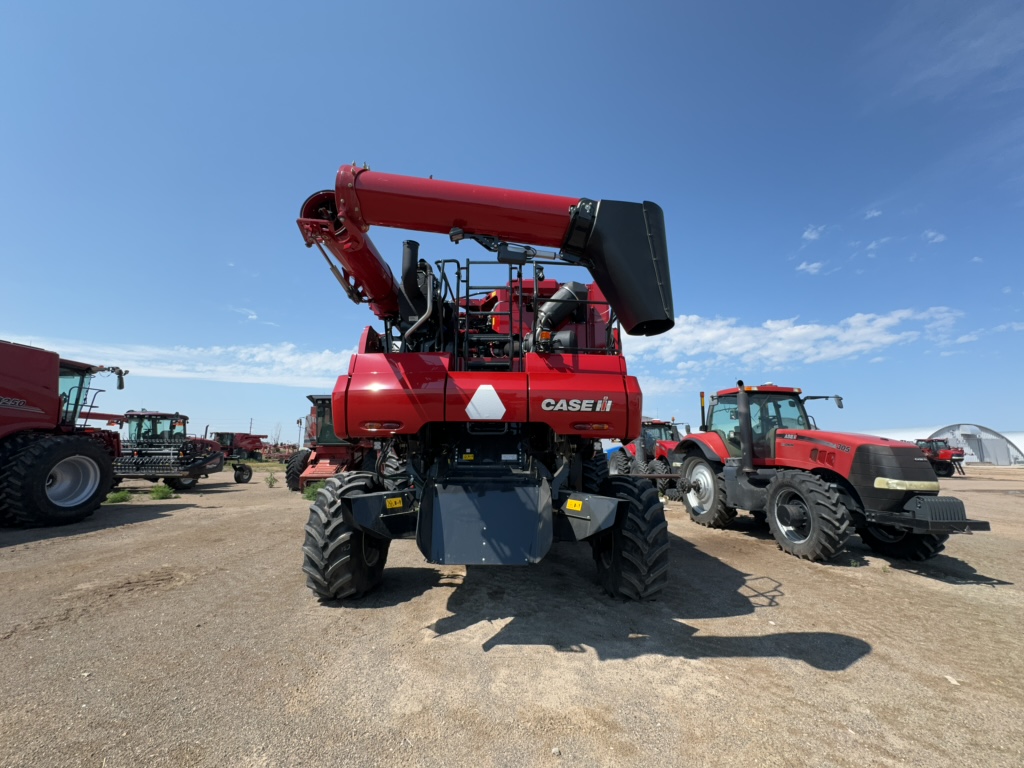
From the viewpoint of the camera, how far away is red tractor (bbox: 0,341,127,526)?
24.4 ft

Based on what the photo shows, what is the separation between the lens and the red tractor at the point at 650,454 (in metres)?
11.3

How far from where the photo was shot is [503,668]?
2920 millimetres

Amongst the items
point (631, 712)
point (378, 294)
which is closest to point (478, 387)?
point (378, 294)

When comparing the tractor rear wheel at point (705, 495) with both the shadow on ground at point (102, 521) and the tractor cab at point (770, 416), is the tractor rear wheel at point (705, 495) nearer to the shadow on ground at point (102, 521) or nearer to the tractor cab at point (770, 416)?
the tractor cab at point (770, 416)

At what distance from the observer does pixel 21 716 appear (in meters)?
2.35

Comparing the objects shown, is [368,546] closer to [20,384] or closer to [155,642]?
[155,642]

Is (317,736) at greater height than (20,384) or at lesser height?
lesser

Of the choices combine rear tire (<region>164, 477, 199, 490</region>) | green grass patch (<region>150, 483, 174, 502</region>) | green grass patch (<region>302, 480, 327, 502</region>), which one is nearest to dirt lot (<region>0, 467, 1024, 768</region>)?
green grass patch (<region>302, 480, 327, 502</region>)

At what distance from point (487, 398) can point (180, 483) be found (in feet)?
52.3

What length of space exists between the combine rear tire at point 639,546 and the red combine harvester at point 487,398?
1 cm

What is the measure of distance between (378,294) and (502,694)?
10.7 feet

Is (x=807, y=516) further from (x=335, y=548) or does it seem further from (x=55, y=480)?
(x=55, y=480)

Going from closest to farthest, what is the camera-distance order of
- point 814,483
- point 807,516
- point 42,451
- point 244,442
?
point 814,483
point 807,516
point 42,451
point 244,442

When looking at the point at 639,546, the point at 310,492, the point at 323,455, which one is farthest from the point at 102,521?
the point at 639,546
